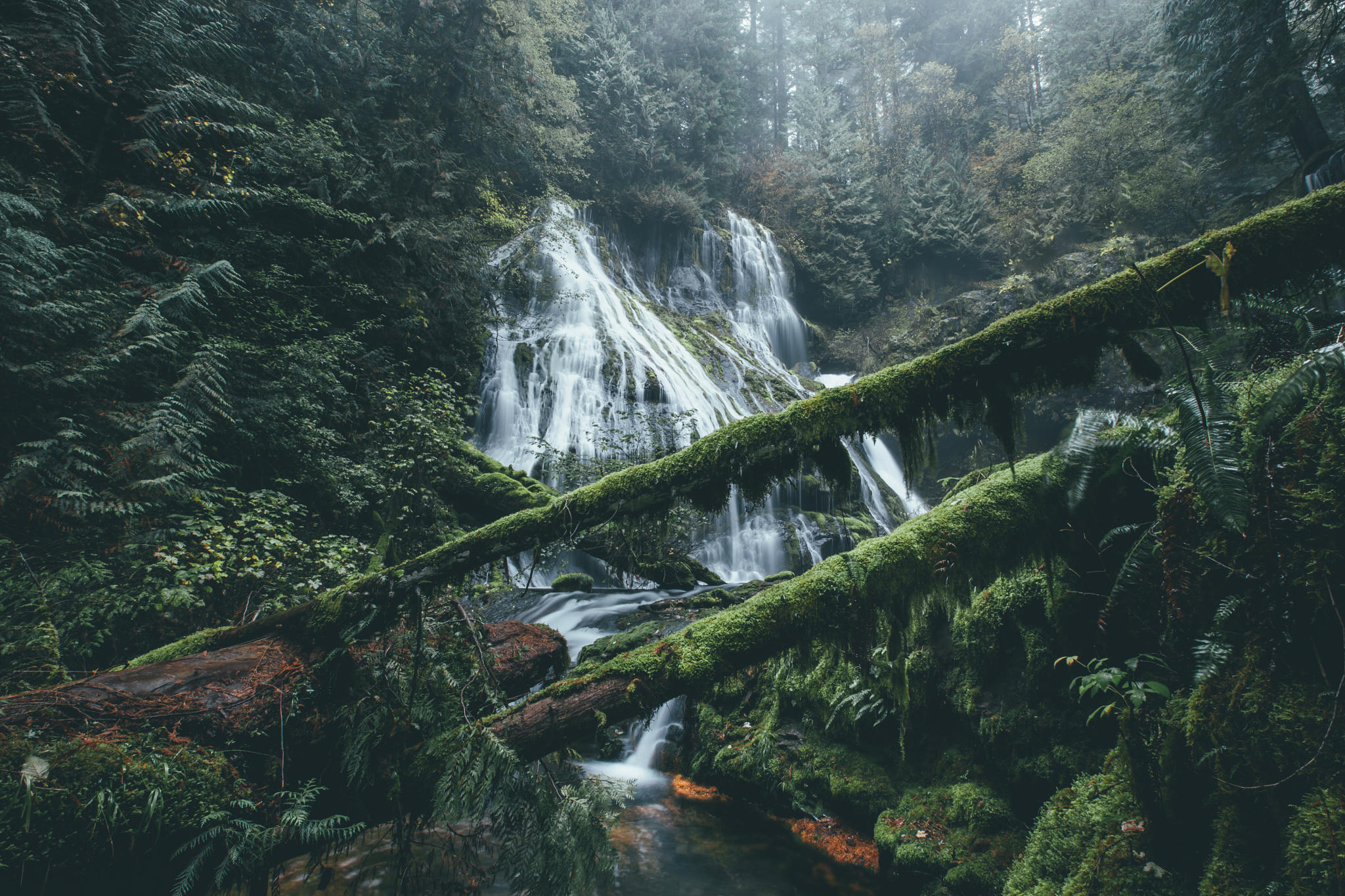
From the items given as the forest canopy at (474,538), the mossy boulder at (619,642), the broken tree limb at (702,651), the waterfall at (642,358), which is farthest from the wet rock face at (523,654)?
the waterfall at (642,358)

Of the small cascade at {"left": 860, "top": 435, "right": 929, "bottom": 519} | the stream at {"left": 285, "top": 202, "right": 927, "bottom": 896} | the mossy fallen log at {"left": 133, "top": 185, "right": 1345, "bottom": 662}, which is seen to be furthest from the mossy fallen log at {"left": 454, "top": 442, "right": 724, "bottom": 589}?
the small cascade at {"left": 860, "top": 435, "right": 929, "bottom": 519}

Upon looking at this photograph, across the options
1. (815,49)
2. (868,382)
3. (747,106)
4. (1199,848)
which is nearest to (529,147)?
(868,382)

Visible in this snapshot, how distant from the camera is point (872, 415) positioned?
294 centimetres

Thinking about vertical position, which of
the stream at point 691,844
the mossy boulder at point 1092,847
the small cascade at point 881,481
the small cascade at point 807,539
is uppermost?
the small cascade at point 881,481

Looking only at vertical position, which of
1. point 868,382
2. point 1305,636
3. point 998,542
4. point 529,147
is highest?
point 529,147

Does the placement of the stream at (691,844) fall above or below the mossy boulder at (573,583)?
below

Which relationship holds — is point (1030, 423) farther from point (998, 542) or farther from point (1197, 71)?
point (998, 542)

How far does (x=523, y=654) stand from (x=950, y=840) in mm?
3400

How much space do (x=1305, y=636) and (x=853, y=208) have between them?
27932mm

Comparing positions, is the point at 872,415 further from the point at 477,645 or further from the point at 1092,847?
the point at 477,645

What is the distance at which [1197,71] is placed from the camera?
15656mm

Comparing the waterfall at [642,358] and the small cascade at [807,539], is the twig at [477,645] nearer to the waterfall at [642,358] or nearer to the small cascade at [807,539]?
the waterfall at [642,358]

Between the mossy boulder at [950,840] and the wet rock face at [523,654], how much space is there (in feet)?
9.63

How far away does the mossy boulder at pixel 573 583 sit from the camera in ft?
32.0
